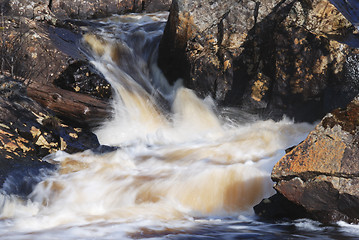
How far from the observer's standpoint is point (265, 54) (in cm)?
705

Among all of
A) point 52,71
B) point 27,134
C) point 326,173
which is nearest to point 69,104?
point 52,71

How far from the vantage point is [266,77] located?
6938mm

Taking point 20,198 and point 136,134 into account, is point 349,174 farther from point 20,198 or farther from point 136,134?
point 136,134

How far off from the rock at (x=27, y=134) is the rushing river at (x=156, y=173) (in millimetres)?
188

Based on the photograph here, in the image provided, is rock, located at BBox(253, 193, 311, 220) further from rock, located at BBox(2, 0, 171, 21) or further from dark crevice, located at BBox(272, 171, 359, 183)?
rock, located at BBox(2, 0, 171, 21)

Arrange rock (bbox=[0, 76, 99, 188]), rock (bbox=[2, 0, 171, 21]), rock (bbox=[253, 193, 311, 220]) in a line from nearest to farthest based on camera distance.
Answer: rock (bbox=[253, 193, 311, 220]), rock (bbox=[0, 76, 99, 188]), rock (bbox=[2, 0, 171, 21])

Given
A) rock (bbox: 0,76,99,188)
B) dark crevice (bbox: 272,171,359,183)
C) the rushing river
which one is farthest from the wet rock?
dark crevice (bbox: 272,171,359,183)

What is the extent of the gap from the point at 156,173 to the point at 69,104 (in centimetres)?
199

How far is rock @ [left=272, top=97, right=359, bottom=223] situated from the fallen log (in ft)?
11.9

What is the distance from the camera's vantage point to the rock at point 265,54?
6148 mm

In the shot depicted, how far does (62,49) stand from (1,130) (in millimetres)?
2484

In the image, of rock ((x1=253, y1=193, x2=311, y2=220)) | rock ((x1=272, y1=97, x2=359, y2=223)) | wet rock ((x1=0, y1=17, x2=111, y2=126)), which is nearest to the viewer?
rock ((x1=272, y1=97, x2=359, y2=223))

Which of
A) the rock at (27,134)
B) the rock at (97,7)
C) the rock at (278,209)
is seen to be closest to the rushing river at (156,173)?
the rock at (278,209)

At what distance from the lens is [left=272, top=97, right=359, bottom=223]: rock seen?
11.8ft
